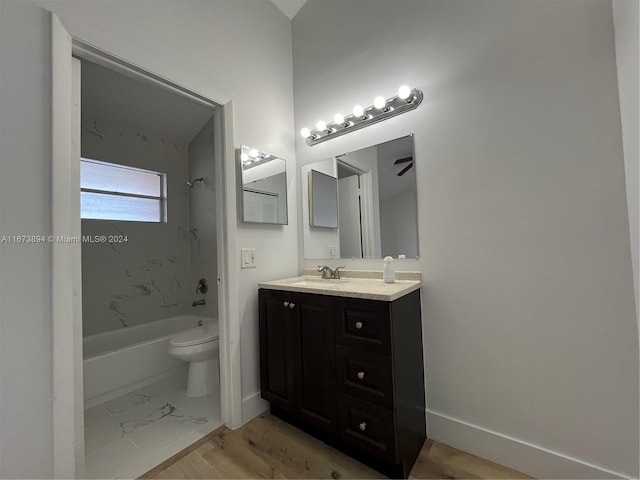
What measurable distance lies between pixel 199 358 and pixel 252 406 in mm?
568

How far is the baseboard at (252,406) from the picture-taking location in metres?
1.60

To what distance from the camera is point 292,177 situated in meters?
2.04

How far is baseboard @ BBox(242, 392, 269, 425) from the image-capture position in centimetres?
160

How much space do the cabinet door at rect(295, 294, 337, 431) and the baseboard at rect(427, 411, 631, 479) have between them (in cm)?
59

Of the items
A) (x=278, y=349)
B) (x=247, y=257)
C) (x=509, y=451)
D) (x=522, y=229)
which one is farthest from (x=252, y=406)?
(x=522, y=229)

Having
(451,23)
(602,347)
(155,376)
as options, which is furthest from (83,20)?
(602,347)

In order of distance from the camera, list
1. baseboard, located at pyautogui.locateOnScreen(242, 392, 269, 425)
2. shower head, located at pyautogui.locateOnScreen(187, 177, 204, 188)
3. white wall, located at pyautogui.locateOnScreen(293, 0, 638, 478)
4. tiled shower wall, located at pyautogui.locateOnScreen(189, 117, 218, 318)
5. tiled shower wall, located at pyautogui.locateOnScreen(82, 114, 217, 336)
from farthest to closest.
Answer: shower head, located at pyautogui.locateOnScreen(187, 177, 204, 188), tiled shower wall, located at pyautogui.locateOnScreen(189, 117, 218, 318), tiled shower wall, located at pyautogui.locateOnScreen(82, 114, 217, 336), baseboard, located at pyautogui.locateOnScreen(242, 392, 269, 425), white wall, located at pyautogui.locateOnScreen(293, 0, 638, 478)

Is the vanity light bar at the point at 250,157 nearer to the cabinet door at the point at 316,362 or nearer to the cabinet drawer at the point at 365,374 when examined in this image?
the cabinet door at the point at 316,362

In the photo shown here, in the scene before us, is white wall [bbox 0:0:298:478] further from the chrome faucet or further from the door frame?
the chrome faucet

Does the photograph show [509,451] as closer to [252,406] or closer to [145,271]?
[252,406]

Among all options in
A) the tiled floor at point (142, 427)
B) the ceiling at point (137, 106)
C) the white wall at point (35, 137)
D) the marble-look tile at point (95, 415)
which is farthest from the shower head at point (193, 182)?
the marble-look tile at point (95, 415)

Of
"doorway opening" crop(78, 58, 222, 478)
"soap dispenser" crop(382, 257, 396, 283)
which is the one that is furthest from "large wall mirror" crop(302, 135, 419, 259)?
"doorway opening" crop(78, 58, 222, 478)

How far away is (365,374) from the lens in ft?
3.98

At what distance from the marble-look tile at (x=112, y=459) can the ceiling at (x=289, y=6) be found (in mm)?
3038
